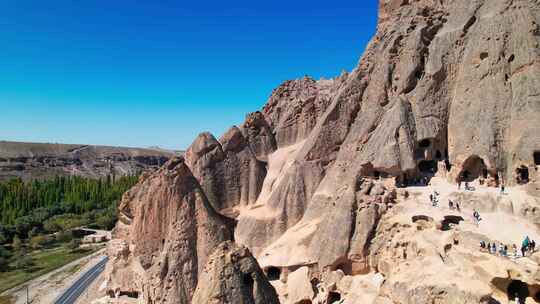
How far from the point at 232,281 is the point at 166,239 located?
9.34 meters

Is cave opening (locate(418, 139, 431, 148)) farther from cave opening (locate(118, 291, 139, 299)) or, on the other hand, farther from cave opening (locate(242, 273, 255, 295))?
cave opening (locate(118, 291, 139, 299))

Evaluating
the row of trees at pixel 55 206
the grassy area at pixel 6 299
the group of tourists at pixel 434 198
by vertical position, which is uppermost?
the group of tourists at pixel 434 198

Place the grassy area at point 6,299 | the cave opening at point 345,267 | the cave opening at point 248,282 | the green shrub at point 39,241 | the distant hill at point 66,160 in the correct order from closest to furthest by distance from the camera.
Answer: the cave opening at point 248,282 < the cave opening at point 345,267 < the grassy area at point 6,299 < the green shrub at point 39,241 < the distant hill at point 66,160

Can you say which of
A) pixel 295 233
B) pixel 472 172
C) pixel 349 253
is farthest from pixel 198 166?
pixel 472 172

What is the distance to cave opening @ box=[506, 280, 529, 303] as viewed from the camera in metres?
15.6

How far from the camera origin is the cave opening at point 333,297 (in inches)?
822

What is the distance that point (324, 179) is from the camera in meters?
26.3

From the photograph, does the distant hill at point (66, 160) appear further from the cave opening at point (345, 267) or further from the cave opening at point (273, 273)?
the cave opening at point (345, 267)

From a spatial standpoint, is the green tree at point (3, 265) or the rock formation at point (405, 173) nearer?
the rock formation at point (405, 173)

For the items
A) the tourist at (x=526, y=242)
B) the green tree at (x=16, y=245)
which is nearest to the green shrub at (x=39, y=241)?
the green tree at (x=16, y=245)

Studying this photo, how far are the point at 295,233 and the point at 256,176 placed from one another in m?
7.65

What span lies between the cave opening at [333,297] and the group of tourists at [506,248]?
746 centimetres

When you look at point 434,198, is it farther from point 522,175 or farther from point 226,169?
point 226,169

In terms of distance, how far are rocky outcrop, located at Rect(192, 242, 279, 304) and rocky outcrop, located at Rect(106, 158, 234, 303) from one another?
647cm
